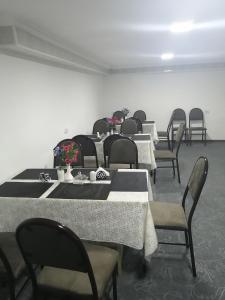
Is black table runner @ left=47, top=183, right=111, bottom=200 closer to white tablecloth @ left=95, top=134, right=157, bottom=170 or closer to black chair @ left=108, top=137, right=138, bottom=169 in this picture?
black chair @ left=108, top=137, right=138, bottom=169

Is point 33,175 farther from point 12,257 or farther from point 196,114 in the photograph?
point 196,114

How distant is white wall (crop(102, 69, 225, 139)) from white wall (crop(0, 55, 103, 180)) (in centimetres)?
241

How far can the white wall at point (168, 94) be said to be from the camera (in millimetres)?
7250

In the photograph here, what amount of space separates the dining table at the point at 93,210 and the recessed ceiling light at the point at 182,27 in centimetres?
171

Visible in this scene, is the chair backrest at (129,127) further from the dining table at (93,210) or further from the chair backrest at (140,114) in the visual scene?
the dining table at (93,210)

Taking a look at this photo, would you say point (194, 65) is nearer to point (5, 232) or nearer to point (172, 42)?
point (172, 42)

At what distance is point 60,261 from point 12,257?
0.56m

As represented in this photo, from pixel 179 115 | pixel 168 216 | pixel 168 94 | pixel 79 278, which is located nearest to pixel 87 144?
pixel 168 216

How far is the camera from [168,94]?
24.6 ft

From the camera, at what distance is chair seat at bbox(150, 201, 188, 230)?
7.06ft

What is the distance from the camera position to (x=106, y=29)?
2938mm

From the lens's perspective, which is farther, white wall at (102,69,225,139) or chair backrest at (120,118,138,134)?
white wall at (102,69,225,139)

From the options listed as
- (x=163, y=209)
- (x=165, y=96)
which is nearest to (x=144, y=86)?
(x=165, y=96)

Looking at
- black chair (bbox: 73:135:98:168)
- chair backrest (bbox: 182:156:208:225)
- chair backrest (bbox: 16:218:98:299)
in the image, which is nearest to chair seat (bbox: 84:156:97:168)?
black chair (bbox: 73:135:98:168)
